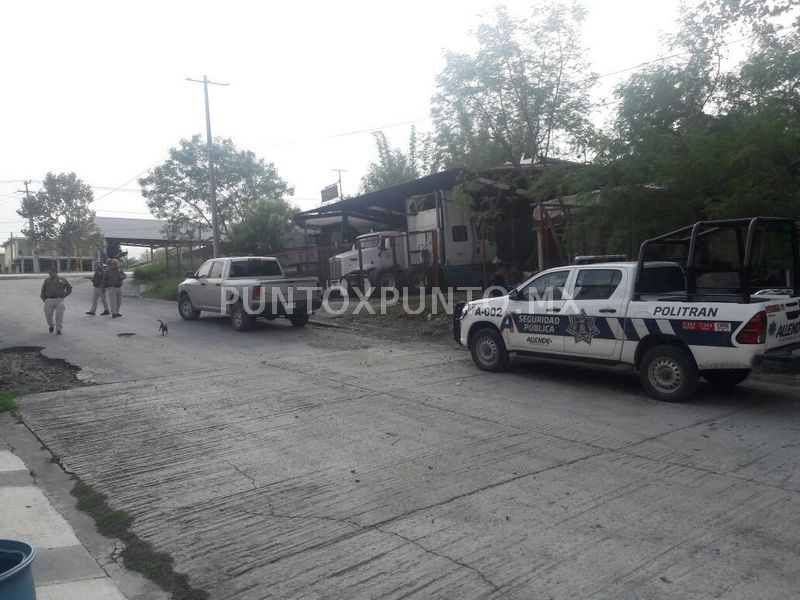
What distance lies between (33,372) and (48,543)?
761cm

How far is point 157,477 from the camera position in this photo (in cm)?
620

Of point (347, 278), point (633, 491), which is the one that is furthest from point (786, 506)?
point (347, 278)

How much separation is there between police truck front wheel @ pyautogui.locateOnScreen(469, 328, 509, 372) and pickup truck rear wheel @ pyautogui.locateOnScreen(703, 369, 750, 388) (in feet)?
9.68

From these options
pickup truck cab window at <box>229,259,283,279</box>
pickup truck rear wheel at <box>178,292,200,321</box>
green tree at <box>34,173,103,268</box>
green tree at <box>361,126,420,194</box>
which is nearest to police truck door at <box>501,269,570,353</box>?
pickup truck cab window at <box>229,259,283,279</box>

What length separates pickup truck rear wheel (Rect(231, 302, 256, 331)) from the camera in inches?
653

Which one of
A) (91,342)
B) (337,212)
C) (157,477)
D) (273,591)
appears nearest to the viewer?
(273,591)

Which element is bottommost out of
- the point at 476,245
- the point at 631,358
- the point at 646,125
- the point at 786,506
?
the point at 786,506

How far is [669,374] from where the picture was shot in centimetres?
859

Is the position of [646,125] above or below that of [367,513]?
above

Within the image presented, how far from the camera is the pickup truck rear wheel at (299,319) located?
1741cm

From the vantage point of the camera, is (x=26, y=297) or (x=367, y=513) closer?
(x=367, y=513)

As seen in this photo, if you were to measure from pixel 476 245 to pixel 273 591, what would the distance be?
20.2 metres

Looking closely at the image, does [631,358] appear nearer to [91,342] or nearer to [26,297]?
[91,342]

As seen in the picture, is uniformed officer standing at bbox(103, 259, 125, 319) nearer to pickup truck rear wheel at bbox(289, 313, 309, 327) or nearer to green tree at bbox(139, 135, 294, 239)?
pickup truck rear wheel at bbox(289, 313, 309, 327)
